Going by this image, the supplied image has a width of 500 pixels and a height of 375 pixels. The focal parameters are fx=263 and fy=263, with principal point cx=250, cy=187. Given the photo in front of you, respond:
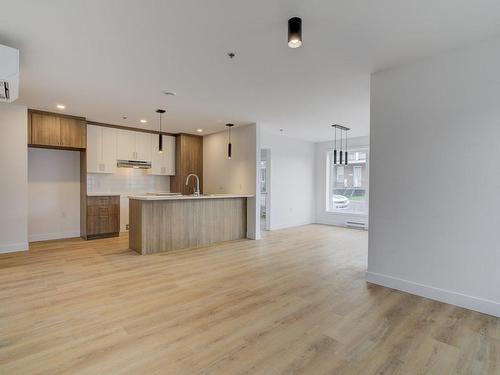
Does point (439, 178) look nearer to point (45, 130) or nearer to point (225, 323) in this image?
point (225, 323)

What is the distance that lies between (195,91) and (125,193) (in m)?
4.09

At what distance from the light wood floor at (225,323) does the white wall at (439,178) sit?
0.30 metres

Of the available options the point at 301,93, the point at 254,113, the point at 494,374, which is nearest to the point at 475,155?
the point at 494,374

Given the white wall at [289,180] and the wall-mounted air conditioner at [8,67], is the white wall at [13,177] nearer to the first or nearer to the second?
the wall-mounted air conditioner at [8,67]

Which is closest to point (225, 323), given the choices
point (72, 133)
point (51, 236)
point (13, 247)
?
point (13, 247)

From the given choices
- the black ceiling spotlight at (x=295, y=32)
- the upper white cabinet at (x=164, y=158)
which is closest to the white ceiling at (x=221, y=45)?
the black ceiling spotlight at (x=295, y=32)

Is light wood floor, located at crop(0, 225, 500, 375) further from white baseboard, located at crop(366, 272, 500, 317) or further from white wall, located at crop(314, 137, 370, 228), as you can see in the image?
white wall, located at crop(314, 137, 370, 228)

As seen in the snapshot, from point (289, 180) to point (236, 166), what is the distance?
200cm

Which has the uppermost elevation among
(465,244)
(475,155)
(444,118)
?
(444,118)

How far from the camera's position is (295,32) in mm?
2125

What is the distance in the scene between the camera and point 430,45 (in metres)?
2.65

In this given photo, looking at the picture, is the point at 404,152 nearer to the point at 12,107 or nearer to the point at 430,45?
the point at 430,45

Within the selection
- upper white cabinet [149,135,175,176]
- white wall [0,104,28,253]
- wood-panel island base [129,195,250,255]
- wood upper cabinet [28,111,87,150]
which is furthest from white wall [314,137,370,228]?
white wall [0,104,28,253]

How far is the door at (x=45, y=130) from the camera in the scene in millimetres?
5086
